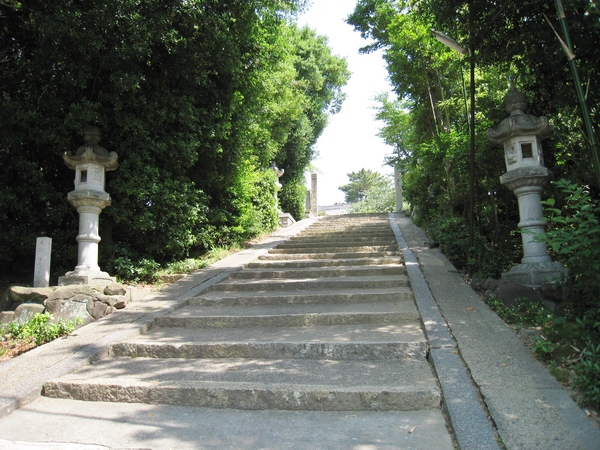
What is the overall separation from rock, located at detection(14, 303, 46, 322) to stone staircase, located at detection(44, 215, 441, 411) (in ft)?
4.73

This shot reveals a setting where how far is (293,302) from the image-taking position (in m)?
5.24

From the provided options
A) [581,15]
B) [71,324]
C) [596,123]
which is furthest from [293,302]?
[581,15]

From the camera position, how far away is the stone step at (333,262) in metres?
6.94

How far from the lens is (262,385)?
10.0ft

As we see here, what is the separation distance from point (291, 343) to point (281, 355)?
0.46 ft

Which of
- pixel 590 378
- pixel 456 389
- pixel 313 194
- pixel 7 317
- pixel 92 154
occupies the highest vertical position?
pixel 313 194

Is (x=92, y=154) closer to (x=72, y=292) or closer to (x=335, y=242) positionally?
(x=72, y=292)

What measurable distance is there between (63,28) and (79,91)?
1121mm

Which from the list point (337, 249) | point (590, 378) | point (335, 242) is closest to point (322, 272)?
point (337, 249)

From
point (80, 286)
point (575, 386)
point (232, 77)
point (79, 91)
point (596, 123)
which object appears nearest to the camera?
point (575, 386)

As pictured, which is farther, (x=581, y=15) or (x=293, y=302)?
(x=293, y=302)

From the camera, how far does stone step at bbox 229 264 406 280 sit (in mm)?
6324

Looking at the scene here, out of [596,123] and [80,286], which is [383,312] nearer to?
[596,123]

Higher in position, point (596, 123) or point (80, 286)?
point (596, 123)
